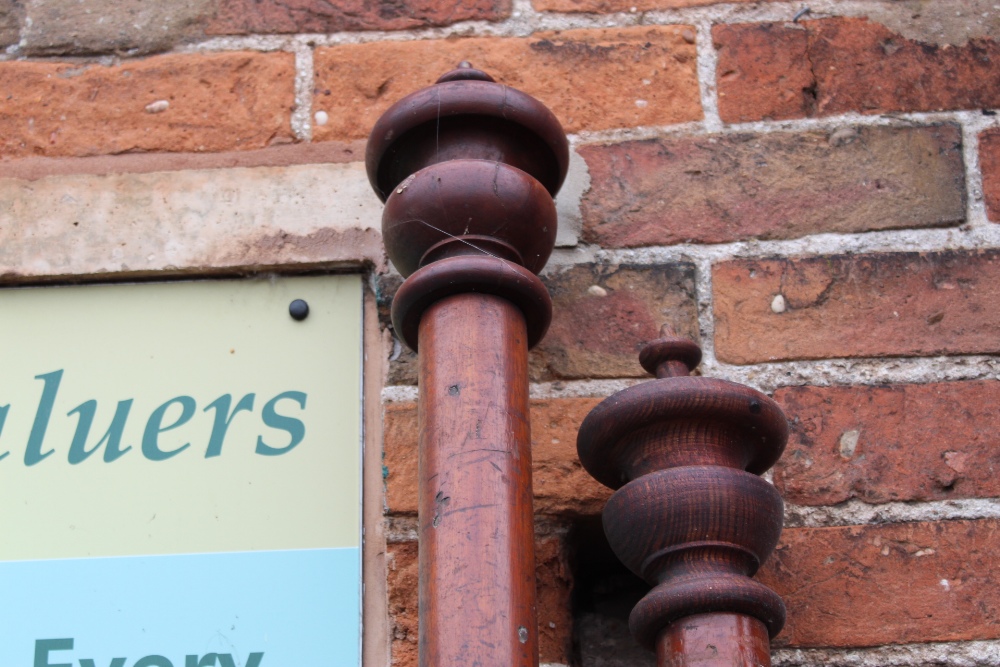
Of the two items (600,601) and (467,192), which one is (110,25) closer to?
(467,192)

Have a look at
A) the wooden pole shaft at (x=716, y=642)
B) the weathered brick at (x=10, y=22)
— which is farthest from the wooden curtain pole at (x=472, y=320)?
the weathered brick at (x=10, y=22)

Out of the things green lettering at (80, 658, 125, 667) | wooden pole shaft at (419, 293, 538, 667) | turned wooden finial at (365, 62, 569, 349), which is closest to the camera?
wooden pole shaft at (419, 293, 538, 667)

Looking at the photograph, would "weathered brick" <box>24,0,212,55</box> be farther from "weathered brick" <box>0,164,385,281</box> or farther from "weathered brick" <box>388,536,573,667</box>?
"weathered brick" <box>388,536,573,667</box>

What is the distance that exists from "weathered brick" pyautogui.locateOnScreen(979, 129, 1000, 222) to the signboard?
69 centimetres

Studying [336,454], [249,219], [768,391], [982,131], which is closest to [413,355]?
[336,454]

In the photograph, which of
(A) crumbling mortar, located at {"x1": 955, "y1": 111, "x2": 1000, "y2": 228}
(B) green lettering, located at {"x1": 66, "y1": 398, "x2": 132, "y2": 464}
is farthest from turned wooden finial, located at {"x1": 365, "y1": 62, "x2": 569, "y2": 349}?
(A) crumbling mortar, located at {"x1": 955, "y1": 111, "x2": 1000, "y2": 228}

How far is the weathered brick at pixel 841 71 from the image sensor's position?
134 cm

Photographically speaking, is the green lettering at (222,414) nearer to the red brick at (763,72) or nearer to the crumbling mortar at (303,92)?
the crumbling mortar at (303,92)

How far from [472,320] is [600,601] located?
36 centimetres

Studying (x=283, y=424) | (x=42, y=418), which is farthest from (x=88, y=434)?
(x=283, y=424)

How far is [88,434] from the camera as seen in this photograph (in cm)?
122

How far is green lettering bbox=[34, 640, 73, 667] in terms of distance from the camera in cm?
112

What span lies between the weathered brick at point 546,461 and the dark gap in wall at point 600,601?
27mm

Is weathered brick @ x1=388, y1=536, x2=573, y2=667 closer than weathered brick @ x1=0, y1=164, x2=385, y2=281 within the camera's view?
Yes
